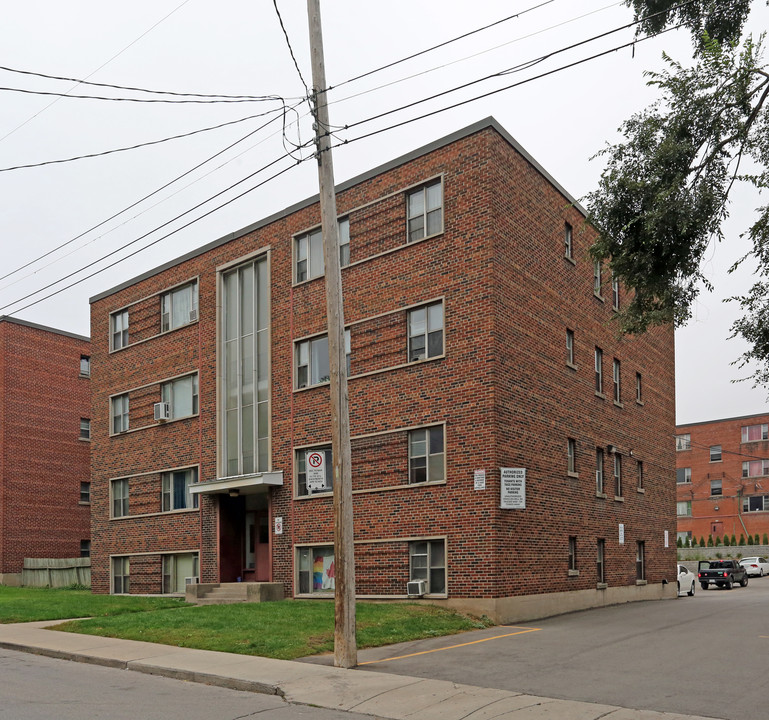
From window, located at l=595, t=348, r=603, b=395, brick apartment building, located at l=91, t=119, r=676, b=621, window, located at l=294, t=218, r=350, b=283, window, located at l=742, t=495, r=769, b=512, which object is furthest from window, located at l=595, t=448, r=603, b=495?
window, located at l=742, t=495, r=769, b=512

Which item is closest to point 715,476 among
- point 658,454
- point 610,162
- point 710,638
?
point 658,454

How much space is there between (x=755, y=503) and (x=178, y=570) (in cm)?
5425

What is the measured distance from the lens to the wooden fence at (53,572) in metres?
42.4

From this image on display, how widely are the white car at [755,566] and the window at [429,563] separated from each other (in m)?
43.4

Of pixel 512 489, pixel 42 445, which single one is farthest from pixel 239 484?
pixel 42 445

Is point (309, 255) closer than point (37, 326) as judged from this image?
Yes

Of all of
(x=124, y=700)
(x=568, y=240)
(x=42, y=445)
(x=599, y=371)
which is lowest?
(x=124, y=700)

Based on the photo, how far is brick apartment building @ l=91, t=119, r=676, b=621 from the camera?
22.3 m

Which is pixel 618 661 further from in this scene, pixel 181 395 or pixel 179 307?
pixel 179 307

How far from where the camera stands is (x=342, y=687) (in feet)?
40.5

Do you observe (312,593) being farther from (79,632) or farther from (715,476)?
Result: (715,476)

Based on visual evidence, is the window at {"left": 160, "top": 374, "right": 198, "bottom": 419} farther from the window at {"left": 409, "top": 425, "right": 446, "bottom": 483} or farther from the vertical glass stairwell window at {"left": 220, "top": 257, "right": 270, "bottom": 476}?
the window at {"left": 409, "top": 425, "right": 446, "bottom": 483}

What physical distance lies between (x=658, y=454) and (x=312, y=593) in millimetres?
15213

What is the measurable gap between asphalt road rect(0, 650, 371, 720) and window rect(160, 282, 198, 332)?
1825cm
